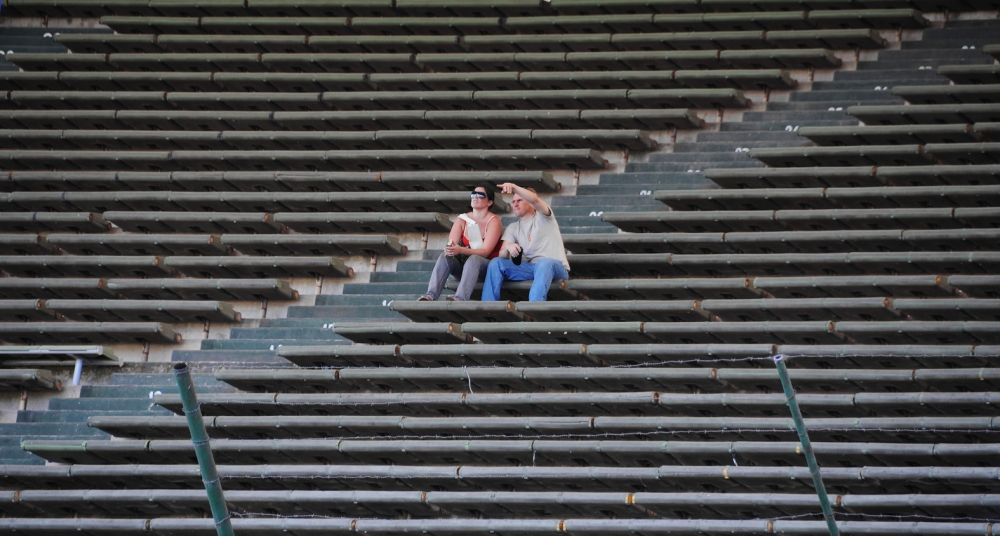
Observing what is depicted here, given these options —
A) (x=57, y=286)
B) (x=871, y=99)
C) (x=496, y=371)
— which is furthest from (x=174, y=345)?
(x=871, y=99)

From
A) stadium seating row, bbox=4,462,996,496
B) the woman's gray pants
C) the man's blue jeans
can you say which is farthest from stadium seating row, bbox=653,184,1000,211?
stadium seating row, bbox=4,462,996,496

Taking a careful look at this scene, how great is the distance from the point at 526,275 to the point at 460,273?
0.53 meters

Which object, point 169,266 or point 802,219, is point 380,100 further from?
point 802,219

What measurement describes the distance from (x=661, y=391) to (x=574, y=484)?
0.83m

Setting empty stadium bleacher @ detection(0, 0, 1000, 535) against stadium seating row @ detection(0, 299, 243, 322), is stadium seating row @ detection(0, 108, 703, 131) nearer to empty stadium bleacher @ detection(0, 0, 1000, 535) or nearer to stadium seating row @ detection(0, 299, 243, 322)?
empty stadium bleacher @ detection(0, 0, 1000, 535)

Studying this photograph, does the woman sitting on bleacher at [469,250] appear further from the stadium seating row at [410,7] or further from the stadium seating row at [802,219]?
the stadium seating row at [410,7]

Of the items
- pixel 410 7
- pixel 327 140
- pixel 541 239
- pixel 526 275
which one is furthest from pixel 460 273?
pixel 410 7

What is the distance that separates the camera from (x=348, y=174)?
Result: 39.2 ft

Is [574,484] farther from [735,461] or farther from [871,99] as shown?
[871,99]

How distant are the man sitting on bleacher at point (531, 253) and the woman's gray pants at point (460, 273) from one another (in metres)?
0.09

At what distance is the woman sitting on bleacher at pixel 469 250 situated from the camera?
33.9 ft

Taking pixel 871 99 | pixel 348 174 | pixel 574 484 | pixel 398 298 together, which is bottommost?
pixel 574 484

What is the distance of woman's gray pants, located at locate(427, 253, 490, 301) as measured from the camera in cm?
1031

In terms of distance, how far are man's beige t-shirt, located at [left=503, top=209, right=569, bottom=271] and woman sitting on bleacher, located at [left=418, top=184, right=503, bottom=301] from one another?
0.47 feet
